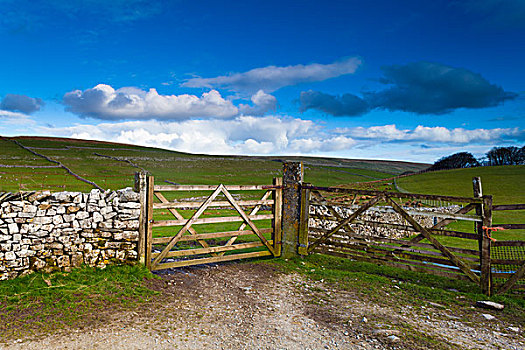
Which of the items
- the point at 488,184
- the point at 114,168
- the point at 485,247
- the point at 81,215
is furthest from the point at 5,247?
the point at 114,168

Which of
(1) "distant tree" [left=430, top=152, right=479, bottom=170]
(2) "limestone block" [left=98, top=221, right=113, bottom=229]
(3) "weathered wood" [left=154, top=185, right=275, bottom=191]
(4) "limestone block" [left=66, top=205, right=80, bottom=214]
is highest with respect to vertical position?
(1) "distant tree" [left=430, top=152, right=479, bottom=170]

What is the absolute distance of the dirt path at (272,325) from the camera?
220 inches

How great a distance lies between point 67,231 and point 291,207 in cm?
674

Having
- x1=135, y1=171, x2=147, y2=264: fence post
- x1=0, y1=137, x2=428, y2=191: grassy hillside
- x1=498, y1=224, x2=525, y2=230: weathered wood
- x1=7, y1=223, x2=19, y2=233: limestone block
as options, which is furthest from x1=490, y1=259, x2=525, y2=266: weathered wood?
x1=0, y1=137, x2=428, y2=191: grassy hillside

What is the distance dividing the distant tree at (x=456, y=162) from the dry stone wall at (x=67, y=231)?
74291 mm

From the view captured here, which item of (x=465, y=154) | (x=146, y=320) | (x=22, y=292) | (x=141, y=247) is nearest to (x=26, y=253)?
(x=22, y=292)

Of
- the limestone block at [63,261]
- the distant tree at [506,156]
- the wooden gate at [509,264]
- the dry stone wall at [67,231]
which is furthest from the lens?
the distant tree at [506,156]

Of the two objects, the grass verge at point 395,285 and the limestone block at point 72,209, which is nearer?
the grass verge at point 395,285

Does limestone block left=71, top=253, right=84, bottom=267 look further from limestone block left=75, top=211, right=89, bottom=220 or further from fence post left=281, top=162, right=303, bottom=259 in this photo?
fence post left=281, top=162, right=303, bottom=259

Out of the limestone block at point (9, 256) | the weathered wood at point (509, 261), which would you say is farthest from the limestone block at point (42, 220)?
the weathered wood at point (509, 261)

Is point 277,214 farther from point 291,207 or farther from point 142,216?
point 142,216

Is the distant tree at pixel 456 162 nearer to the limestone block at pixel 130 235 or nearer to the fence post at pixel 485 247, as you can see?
the fence post at pixel 485 247

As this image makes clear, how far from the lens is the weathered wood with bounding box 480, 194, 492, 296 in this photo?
27.3 ft

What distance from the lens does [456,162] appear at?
7112 cm
